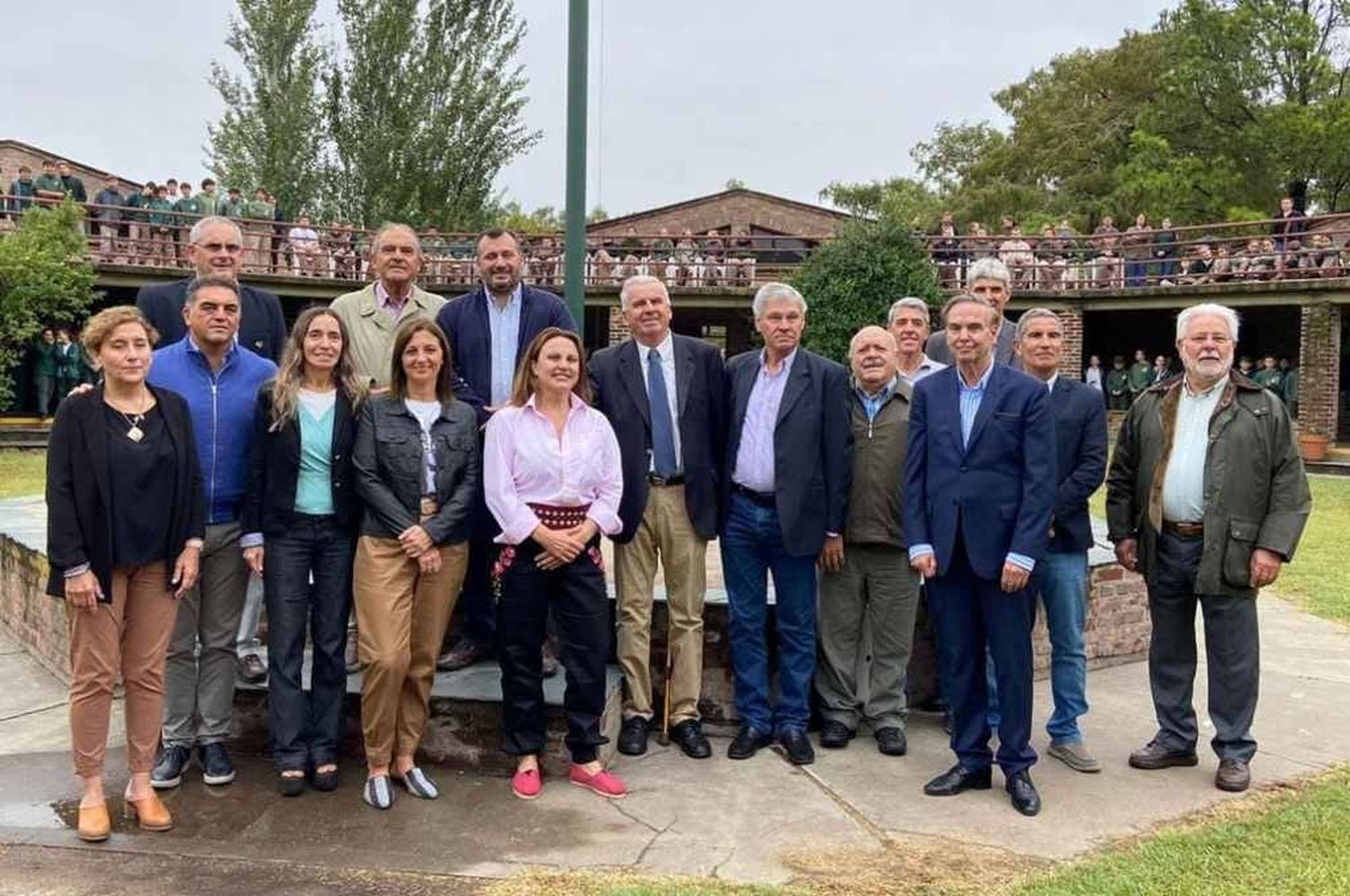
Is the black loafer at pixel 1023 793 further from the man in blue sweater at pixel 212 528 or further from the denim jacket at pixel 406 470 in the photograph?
the man in blue sweater at pixel 212 528

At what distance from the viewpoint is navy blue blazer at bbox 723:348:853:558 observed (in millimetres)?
4336

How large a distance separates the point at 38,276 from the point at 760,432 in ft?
54.4

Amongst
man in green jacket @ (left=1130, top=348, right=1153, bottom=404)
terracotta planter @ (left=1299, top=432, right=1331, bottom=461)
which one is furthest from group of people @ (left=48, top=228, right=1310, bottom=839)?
man in green jacket @ (left=1130, top=348, right=1153, bottom=404)

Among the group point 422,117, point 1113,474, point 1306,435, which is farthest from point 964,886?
point 422,117

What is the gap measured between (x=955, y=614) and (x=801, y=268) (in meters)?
14.1

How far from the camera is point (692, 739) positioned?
4508 millimetres

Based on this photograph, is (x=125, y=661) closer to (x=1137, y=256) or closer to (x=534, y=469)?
(x=534, y=469)

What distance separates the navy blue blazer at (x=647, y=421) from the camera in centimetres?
434

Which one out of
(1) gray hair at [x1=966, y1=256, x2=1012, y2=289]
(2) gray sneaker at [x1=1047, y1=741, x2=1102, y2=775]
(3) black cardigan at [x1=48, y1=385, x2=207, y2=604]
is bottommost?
(2) gray sneaker at [x1=1047, y1=741, x2=1102, y2=775]

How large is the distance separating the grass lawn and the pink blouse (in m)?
8.85

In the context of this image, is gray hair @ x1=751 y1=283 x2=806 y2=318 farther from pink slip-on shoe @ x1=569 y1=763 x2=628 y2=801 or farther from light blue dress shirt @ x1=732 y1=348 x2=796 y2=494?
pink slip-on shoe @ x1=569 y1=763 x2=628 y2=801

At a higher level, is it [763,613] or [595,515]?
[595,515]

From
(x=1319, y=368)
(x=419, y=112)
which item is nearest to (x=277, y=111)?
(x=419, y=112)

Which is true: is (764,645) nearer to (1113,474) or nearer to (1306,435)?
(1113,474)
